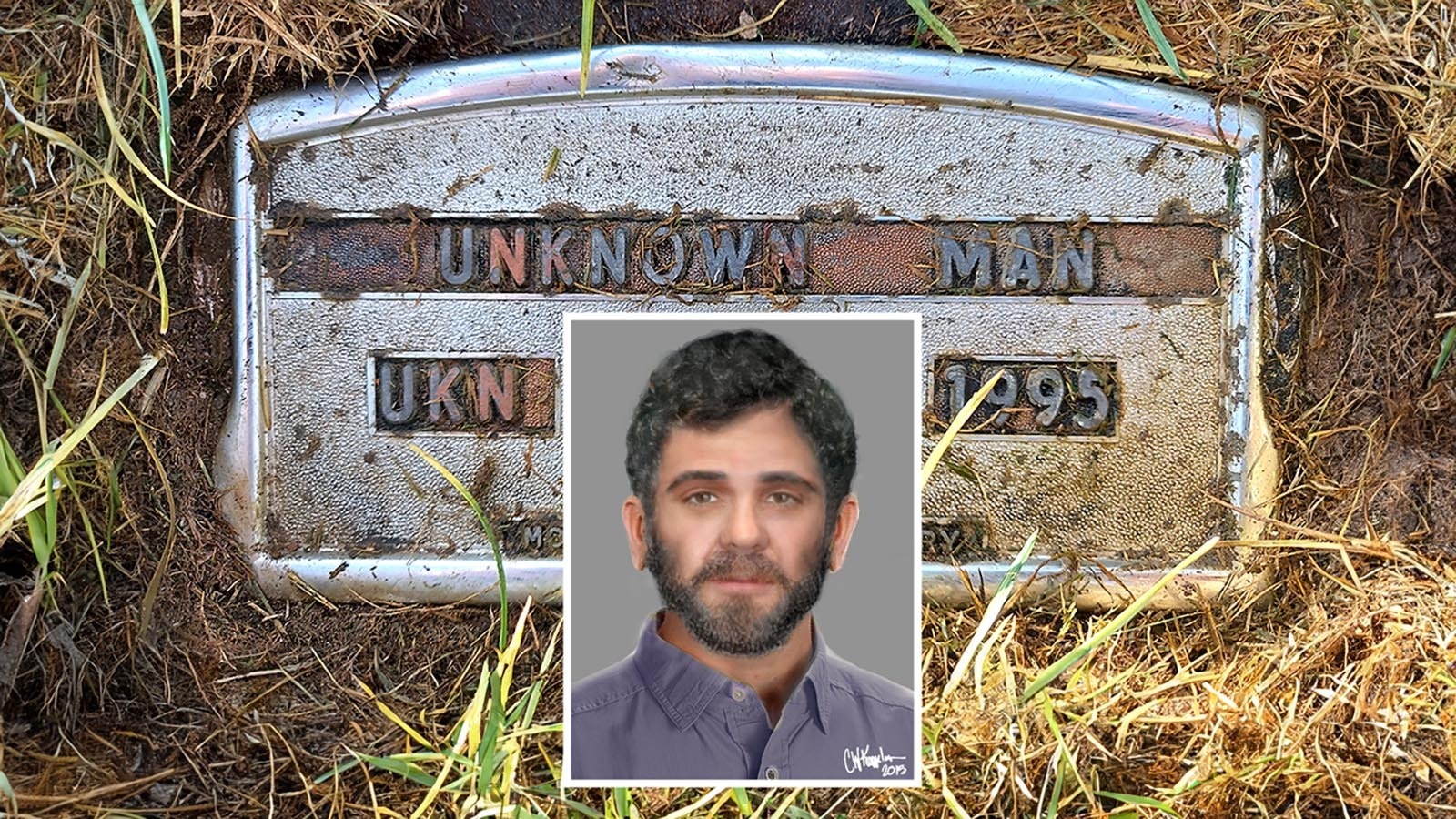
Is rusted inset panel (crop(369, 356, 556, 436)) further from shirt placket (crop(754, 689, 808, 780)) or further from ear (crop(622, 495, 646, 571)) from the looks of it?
shirt placket (crop(754, 689, 808, 780))

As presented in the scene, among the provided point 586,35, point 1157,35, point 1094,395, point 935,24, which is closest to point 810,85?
point 935,24

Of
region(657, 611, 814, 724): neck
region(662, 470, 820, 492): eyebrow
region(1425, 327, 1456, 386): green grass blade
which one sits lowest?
region(657, 611, 814, 724): neck

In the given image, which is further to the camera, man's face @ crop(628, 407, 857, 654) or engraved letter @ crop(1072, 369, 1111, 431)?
engraved letter @ crop(1072, 369, 1111, 431)

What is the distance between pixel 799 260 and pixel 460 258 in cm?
36

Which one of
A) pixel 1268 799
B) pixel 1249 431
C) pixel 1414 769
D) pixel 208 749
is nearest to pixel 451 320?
pixel 208 749

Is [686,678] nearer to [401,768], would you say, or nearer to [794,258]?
[401,768]

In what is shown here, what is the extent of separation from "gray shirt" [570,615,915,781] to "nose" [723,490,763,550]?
0.43 feet

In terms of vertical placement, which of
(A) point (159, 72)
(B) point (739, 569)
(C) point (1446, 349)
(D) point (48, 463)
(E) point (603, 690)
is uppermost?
(A) point (159, 72)

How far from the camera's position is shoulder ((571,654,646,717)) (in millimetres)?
925

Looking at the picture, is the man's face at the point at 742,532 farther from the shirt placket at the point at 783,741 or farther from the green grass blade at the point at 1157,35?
the green grass blade at the point at 1157,35

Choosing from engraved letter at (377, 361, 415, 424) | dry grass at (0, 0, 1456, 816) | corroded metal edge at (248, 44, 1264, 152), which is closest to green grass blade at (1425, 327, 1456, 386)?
dry grass at (0, 0, 1456, 816)

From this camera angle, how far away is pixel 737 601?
0.90 m

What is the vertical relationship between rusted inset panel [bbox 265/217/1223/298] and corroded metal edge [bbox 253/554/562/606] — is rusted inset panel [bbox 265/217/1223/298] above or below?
above

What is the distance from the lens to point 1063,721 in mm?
967
